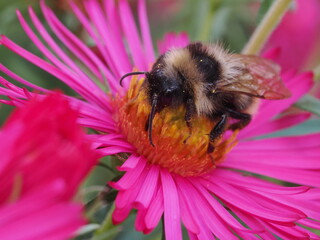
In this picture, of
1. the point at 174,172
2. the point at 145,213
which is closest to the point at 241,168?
the point at 174,172

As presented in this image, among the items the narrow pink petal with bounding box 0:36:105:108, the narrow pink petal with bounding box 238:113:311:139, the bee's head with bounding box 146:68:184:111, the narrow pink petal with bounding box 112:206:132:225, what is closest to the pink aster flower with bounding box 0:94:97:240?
the narrow pink petal with bounding box 112:206:132:225

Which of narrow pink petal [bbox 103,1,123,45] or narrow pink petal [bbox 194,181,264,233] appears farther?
narrow pink petal [bbox 103,1,123,45]

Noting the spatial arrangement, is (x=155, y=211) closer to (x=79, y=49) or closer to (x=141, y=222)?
(x=141, y=222)

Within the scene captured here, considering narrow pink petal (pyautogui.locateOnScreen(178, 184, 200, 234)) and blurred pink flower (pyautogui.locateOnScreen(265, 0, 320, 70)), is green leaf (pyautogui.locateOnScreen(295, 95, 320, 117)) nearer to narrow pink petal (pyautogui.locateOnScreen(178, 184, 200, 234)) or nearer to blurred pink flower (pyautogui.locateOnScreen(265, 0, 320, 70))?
narrow pink petal (pyautogui.locateOnScreen(178, 184, 200, 234))

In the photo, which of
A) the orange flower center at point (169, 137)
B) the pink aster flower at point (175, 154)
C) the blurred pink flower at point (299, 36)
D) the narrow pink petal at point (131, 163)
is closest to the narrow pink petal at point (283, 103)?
the pink aster flower at point (175, 154)

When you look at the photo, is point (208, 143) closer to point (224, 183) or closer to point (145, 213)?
point (224, 183)

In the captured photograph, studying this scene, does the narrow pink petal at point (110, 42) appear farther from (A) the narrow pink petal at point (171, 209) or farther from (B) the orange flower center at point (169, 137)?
(A) the narrow pink petal at point (171, 209)

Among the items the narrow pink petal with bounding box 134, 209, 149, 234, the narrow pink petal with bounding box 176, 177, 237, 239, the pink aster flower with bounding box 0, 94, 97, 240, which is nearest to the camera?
the pink aster flower with bounding box 0, 94, 97, 240
